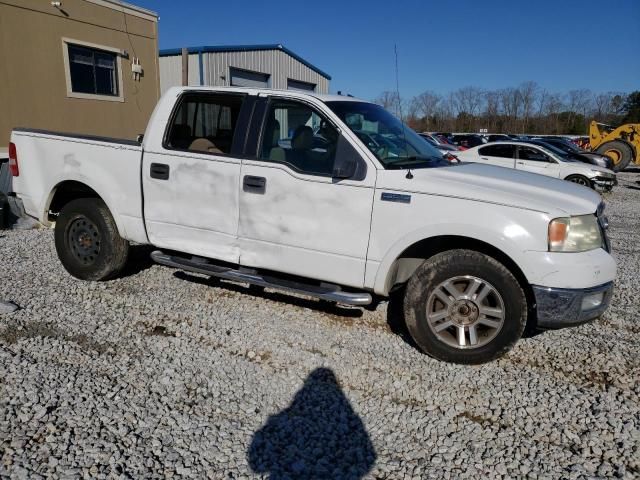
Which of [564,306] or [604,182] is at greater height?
[564,306]

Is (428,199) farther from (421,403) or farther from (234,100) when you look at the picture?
(234,100)

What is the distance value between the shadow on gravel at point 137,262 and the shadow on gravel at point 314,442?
3.12 meters

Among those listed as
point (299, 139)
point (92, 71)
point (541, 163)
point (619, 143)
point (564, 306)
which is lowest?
point (564, 306)

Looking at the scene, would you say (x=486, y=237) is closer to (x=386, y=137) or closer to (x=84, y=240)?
(x=386, y=137)

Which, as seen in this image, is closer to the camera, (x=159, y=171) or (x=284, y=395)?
(x=284, y=395)

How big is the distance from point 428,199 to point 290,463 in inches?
80.4

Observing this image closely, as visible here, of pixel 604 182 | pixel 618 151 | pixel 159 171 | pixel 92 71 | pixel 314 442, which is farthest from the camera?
pixel 618 151

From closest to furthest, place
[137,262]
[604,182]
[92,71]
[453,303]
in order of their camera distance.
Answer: [453,303], [137,262], [604,182], [92,71]

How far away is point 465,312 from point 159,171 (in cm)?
301

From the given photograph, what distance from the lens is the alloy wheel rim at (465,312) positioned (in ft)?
11.5

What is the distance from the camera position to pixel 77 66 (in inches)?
545

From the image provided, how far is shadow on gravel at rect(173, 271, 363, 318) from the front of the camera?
15.3 feet

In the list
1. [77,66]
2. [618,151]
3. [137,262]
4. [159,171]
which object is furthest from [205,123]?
[618,151]

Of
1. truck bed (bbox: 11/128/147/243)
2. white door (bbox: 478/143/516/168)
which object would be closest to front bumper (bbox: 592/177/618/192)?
white door (bbox: 478/143/516/168)
